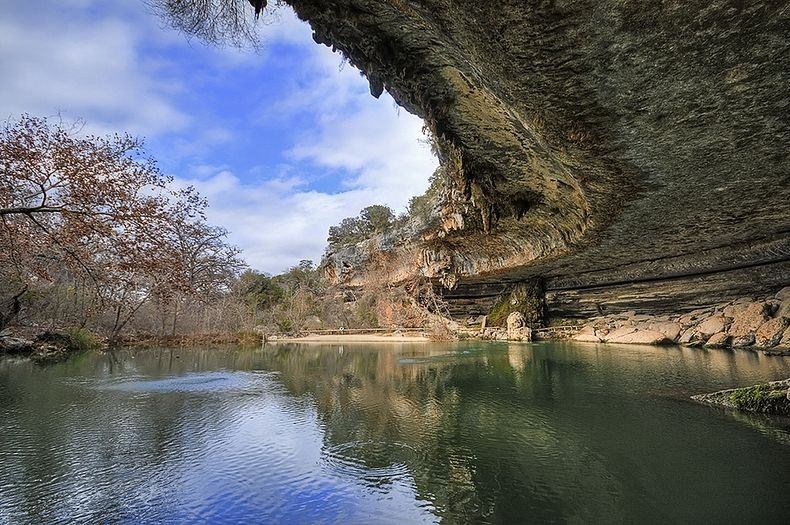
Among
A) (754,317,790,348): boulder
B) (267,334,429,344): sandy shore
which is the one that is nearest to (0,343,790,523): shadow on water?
(754,317,790,348): boulder

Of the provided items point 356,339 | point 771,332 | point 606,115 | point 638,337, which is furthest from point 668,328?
point 356,339

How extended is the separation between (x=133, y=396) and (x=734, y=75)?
32.4ft

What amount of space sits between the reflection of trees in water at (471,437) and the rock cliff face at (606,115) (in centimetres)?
386

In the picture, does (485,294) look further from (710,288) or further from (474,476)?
(474,476)

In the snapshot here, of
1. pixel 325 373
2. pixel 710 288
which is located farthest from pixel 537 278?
pixel 325 373

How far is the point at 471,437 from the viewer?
515 centimetres

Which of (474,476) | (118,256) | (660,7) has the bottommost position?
(474,476)

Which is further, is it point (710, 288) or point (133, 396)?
point (710, 288)

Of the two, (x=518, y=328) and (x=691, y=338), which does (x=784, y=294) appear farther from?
(x=518, y=328)

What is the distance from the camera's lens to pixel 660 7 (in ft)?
10.9

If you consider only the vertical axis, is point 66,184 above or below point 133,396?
above

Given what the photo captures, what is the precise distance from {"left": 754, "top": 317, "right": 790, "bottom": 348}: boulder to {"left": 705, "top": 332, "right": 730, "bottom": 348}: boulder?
893 mm

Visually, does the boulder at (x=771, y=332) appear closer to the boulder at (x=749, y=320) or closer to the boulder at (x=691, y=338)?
the boulder at (x=749, y=320)

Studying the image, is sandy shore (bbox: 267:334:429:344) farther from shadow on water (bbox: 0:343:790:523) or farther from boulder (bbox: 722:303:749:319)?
shadow on water (bbox: 0:343:790:523)
